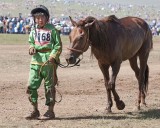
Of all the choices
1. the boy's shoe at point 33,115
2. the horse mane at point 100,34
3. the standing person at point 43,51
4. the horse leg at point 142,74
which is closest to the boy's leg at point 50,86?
the standing person at point 43,51

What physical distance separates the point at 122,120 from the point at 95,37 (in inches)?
63.0

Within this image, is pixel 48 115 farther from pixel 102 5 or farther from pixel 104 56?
pixel 102 5

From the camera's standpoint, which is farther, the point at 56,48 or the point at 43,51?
the point at 43,51

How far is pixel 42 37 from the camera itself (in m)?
8.98

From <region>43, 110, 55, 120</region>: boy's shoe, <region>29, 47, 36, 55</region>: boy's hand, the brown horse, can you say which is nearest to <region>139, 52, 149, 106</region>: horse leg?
the brown horse

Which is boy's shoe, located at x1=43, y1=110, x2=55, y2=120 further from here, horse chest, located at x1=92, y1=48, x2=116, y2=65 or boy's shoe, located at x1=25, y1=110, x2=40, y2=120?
horse chest, located at x1=92, y1=48, x2=116, y2=65

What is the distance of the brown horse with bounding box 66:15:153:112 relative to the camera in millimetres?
9078

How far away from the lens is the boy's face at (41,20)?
29.3 feet

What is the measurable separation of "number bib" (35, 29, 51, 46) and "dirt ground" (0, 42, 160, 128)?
138 centimetres

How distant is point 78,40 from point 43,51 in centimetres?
64

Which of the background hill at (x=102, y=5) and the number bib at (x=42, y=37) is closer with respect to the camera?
the number bib at (x=42, y=37)

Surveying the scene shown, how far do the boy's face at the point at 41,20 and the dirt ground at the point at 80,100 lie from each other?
1.69 meters

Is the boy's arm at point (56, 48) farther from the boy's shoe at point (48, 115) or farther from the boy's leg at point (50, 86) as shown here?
the boy's shoe at point (48, 115)

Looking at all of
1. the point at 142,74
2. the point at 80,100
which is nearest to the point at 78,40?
the point at 142,74
